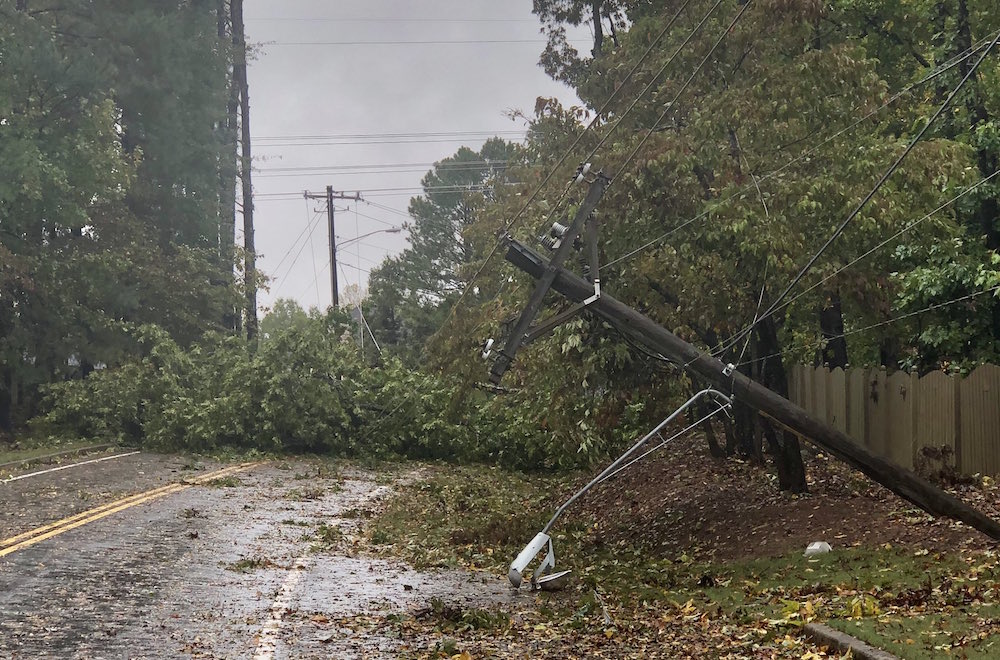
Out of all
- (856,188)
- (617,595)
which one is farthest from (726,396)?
(856,188)

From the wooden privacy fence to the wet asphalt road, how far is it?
670 centimetres

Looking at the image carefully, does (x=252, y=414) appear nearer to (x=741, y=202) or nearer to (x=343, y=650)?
(x=741, y=202)

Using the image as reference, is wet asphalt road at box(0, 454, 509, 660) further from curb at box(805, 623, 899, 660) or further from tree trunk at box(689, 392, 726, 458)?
tree trunk at box(689, 392, 726, 458)

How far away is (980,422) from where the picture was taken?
14.7 meters

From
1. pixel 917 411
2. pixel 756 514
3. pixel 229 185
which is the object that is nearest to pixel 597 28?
pixel 917 411

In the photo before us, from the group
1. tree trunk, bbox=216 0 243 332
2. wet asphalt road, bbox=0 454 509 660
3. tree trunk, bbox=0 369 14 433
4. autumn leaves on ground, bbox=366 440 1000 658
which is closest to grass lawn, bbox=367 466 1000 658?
autumn leaves on ground, bbox=366 440 1000 658

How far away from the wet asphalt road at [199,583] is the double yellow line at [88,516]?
152 millimetres

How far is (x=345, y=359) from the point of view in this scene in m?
29.1

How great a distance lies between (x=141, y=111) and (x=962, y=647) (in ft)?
108

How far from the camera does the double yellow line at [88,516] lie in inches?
475

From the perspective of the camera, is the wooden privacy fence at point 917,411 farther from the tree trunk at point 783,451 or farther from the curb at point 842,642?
the curb at point 842,642

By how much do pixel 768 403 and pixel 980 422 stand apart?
4.48 metres

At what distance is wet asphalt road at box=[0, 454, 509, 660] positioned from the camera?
8086mm

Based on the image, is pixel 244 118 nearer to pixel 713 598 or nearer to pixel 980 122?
pixel 980 122
